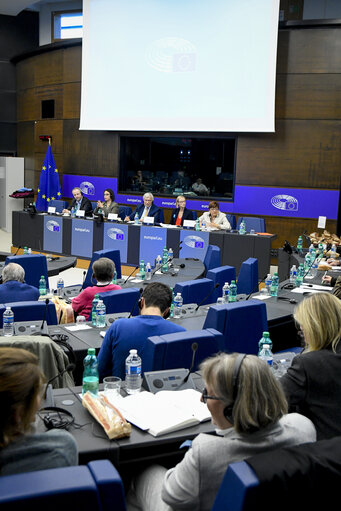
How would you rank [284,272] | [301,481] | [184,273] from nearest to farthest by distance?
[301,481] < [184,273] < [284,272]

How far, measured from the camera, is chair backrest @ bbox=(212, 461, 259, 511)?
1.32m

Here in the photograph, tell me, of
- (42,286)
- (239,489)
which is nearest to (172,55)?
(42,286)

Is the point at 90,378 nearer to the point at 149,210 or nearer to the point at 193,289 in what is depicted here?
the point at 193,289

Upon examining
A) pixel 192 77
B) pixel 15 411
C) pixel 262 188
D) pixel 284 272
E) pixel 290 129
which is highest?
pixel 192 77

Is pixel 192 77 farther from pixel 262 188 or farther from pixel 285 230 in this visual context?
pixel 285 230

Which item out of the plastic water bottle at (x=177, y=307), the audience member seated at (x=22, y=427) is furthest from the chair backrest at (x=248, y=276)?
the audience member seated at (x=22, y=427)

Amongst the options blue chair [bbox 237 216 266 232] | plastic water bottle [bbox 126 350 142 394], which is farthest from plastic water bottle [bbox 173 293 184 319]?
blue chair [bbox 237 216 266 232]

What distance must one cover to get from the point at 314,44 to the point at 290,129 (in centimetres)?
149

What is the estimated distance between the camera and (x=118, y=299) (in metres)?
4.32

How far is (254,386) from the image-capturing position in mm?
1635

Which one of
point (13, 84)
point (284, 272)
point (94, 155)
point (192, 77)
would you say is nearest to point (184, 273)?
point (284, 272)

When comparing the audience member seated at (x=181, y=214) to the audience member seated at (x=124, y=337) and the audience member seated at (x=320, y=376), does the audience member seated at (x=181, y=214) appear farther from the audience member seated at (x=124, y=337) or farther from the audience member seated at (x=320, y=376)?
the audience member seated at (x=320, y=376)

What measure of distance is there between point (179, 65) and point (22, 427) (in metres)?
9.93

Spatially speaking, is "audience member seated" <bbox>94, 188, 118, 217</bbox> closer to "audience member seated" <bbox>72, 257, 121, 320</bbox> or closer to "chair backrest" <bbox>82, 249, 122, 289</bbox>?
"chair backrest" <bbox>82, 249, 122, 289</bbox>
